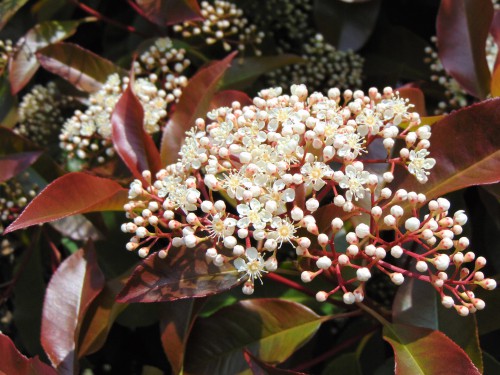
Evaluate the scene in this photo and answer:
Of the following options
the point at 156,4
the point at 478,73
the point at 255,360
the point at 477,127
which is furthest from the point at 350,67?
the point at 255,360

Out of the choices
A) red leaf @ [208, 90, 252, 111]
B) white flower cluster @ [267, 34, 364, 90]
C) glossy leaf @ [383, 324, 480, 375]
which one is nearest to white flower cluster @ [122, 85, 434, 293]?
red leaf @ [208, 90, 252, 111]

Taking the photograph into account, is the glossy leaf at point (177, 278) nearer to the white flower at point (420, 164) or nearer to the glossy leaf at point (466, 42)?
the white flower at point (420, 164)

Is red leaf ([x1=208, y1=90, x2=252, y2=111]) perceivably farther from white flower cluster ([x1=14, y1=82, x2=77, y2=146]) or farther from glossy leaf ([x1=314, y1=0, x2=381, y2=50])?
white flower cluster ([x1=14, y1=82, x2=77, y2=146])

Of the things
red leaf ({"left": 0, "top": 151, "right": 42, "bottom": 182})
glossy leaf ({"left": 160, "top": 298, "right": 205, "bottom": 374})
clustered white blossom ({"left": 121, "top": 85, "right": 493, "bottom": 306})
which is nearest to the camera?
clustered white blossom ({"left": 121, "top": 85, "right": 493, "bottom": 306})

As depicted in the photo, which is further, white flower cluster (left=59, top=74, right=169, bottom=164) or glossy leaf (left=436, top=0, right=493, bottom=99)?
white flower cluster (left=59, top=74, right=169, bottom=164)

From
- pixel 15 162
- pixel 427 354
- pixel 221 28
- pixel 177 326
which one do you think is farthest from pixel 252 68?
pixel 427 354

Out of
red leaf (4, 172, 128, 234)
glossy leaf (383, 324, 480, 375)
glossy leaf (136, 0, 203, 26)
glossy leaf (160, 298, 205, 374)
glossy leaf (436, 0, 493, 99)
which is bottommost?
glossy leaf (160, 298, 205, 374)
